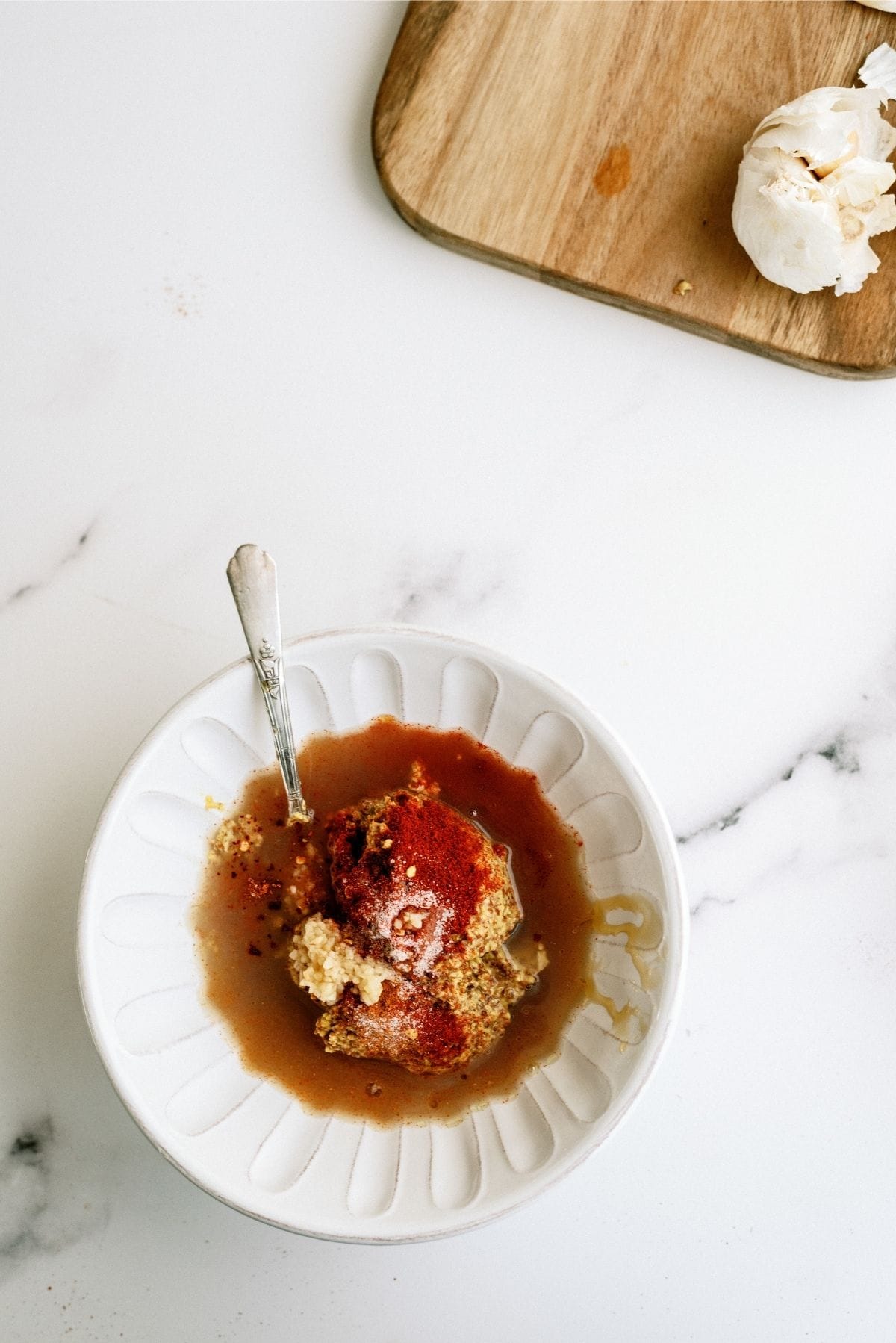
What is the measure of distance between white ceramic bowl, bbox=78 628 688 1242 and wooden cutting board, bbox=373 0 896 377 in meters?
0.55

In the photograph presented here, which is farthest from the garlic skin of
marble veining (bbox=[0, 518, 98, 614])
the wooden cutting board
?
marble veining (bbox=[0, 518, 98, 614])

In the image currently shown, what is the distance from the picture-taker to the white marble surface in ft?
4.00

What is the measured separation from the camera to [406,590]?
1264mm

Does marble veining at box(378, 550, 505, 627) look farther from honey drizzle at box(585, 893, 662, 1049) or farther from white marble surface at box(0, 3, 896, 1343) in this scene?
honey drizzle at box(585, 893, 662, 1049)

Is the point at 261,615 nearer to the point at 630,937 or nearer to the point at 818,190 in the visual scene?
the point at 630,937

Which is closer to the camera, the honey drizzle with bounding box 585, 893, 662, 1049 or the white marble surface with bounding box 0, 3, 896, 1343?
the honey drizzle with bounding box 585, 893, 662, 1049

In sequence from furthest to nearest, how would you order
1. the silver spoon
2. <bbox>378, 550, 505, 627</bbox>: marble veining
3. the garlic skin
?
<bbox>378, 550, 505, 627</bbox>: marble veining < the garlic skin < the silver spoon

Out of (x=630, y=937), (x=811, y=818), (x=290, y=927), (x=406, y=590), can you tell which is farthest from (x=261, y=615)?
(x=811, y=818)

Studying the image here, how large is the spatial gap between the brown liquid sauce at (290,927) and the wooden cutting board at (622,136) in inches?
24.3

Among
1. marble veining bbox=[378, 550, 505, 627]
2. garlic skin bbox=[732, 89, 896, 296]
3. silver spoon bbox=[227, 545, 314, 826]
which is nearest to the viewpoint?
silver spoon bbox=[227, 545, 314, 826]

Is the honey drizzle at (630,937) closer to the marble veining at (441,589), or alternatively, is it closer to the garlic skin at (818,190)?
the marble veining at (441,589)

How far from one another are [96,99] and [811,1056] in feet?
4.96

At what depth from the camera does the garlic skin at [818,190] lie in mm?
1150

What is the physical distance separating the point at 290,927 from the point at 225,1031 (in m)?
0.13
